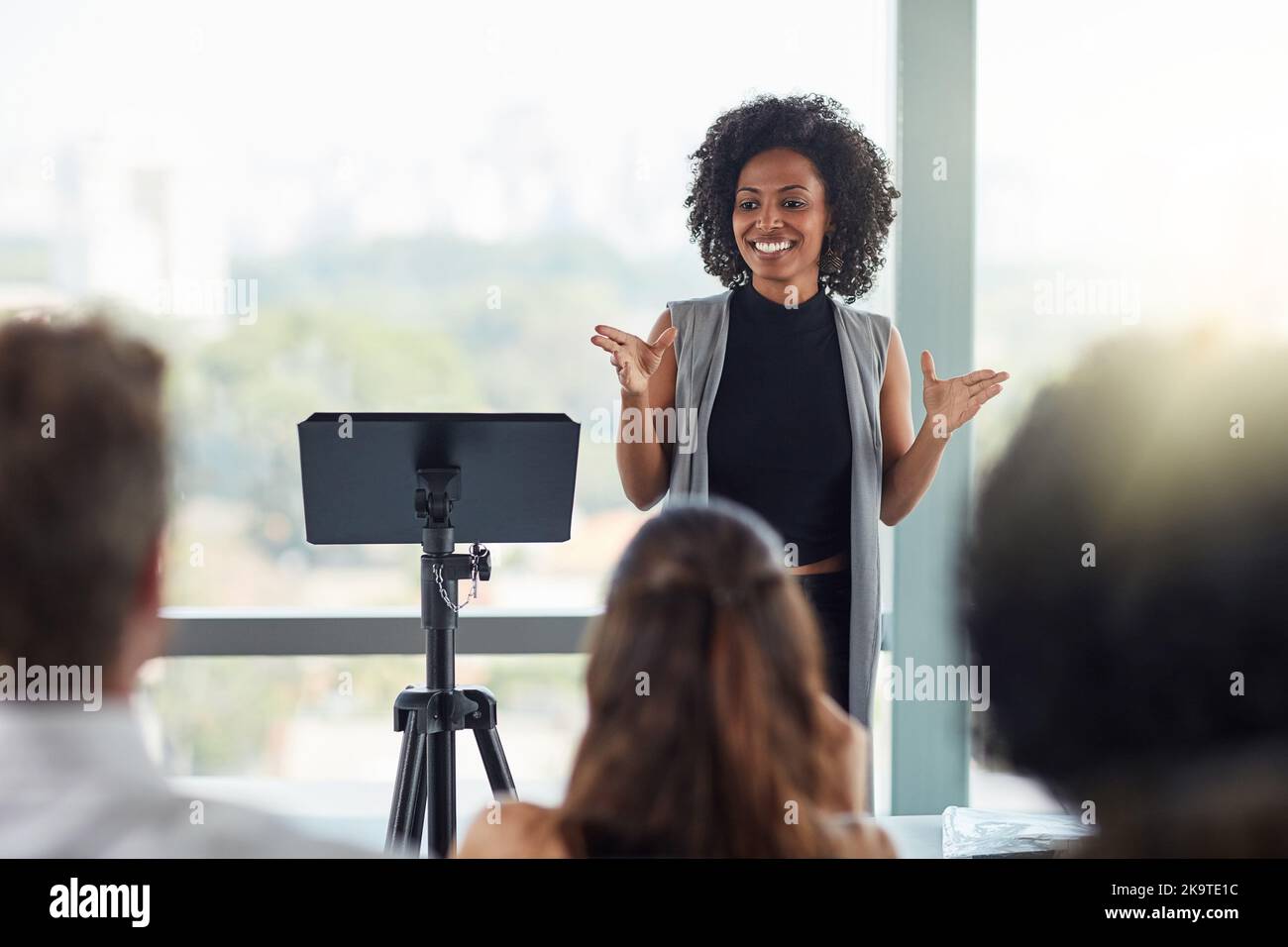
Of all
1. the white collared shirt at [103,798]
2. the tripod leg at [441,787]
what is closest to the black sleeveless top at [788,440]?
the tripod leg at [441,787]

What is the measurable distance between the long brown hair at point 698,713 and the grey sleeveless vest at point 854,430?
959 millimetres

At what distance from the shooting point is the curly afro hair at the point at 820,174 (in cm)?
213

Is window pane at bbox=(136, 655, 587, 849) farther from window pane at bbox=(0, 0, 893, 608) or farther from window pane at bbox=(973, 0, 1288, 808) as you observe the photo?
window pane at bbox=(973, 0, 1288, 808)

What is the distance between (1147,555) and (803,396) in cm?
140

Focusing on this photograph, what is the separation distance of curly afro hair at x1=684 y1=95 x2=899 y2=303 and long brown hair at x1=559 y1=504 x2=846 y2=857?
54.0 inches

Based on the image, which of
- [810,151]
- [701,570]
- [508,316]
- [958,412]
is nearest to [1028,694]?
[701,570]

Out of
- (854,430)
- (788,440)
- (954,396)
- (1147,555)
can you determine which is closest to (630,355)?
(788,440)

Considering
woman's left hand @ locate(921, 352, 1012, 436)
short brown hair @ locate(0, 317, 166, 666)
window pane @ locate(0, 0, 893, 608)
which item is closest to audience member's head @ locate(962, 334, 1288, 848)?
short brown hair @ locate(0, 317, 166, 666)

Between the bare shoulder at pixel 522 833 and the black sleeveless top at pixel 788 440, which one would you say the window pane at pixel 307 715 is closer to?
the black sleeveless top at pixel 788 440

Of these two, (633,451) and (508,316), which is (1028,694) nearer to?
(633,451)

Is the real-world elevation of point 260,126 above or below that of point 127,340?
above
